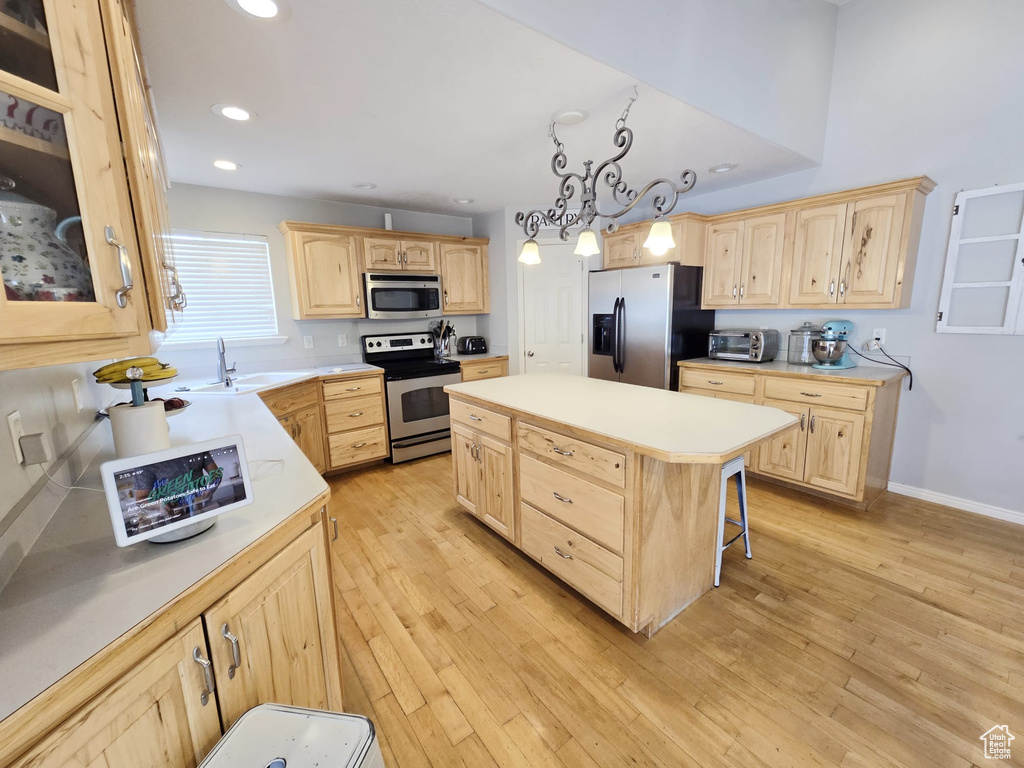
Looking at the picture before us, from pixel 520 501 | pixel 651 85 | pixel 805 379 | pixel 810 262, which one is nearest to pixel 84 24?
pixel 651 85

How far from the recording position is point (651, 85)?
1846 mm

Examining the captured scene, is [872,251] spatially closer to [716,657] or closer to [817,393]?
[817,393]

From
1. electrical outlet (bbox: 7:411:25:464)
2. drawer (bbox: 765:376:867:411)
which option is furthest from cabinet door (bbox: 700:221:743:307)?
electrical outlet (bbox: 7:411:25:464)

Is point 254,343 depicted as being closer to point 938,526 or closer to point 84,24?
point 84,24

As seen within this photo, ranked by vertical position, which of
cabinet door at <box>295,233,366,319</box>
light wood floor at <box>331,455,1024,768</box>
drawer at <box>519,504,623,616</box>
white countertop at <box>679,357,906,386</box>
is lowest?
light wood floor at <box>331,455,1024,768</box>

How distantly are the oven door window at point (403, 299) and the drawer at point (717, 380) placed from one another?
7.99 ft

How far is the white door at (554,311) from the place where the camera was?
13.8ft

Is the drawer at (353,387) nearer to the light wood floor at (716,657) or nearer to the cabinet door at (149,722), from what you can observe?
the light wood floor at (716,657)

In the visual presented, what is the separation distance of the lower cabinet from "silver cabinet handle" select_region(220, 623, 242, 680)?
1.46 metres

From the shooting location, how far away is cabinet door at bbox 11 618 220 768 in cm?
61

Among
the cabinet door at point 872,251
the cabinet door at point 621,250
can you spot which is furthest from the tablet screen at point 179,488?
the cabinet door at point 872,251

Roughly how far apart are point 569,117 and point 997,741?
295cm

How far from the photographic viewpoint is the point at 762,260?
328 centimetres

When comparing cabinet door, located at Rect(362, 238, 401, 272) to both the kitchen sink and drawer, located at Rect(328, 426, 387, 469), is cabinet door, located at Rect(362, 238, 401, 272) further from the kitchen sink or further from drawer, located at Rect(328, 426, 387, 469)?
drawer, located at Rect(328, 426, 387, 469)
